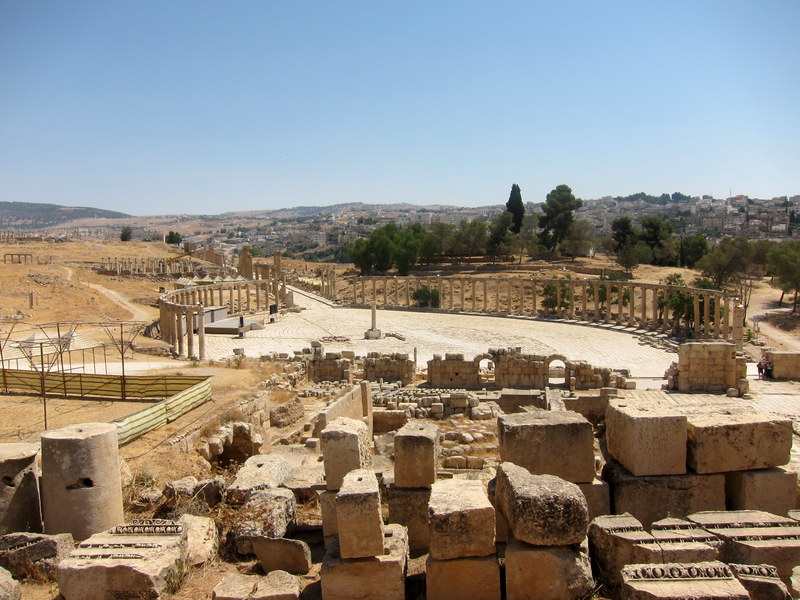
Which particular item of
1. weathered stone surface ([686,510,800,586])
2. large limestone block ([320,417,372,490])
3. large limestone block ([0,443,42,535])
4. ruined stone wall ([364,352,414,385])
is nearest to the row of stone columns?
ruined stone wall ([364,352,414,385])

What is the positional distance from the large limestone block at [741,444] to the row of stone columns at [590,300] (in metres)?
33.1

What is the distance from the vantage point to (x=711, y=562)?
633 cm

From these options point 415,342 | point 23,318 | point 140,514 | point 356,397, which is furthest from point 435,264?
point 140,514

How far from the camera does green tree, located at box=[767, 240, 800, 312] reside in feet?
167

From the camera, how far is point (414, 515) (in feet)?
27.7

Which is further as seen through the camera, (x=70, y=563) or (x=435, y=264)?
(x=435, y=264)

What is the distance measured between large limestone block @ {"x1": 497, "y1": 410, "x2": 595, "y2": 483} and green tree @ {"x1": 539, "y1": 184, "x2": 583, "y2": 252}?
241 feet

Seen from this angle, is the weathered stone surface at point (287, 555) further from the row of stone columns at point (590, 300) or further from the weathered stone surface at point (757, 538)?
the row of stone columns at point (590, 300)

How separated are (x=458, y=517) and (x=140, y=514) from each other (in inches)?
222

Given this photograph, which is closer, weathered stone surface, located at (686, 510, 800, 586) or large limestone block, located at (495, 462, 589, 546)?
large limestone block, located at (495, 462, 589, 546)

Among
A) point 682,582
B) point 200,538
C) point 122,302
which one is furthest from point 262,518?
point 122,302

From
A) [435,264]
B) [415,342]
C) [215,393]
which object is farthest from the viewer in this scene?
[435,264]

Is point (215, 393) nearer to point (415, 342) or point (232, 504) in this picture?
point (232, 504)

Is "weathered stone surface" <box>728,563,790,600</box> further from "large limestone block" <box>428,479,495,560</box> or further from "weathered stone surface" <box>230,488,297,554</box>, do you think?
"weathered stone surface" <box>230,488,297,554</box>
